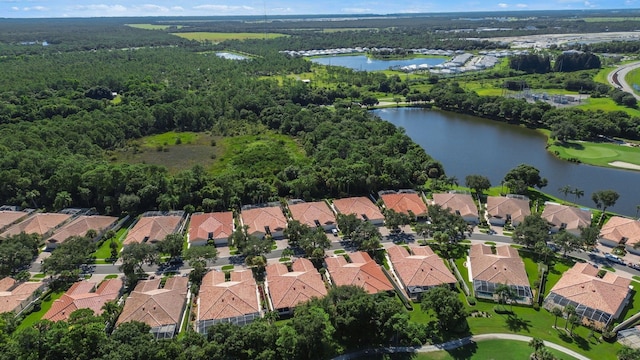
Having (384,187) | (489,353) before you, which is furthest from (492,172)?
(489,353)

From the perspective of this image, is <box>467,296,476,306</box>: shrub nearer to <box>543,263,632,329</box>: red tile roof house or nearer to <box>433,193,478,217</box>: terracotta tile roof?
<box>543,263,632,329</box>: red tile roof house

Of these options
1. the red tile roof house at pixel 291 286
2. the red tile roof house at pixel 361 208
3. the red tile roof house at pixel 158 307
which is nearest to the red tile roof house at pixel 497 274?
the red tile roof house at pixel 361 208

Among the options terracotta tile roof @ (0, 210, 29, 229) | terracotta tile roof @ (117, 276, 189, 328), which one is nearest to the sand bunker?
terracotta tile roof @ (117, 276, 189, 328)

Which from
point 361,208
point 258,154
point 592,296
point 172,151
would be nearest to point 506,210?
point 592,296

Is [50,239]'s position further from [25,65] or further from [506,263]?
[25,65]

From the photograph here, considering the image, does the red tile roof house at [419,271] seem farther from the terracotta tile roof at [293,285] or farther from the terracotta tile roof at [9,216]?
the terracotta tile roof at [9,216]
